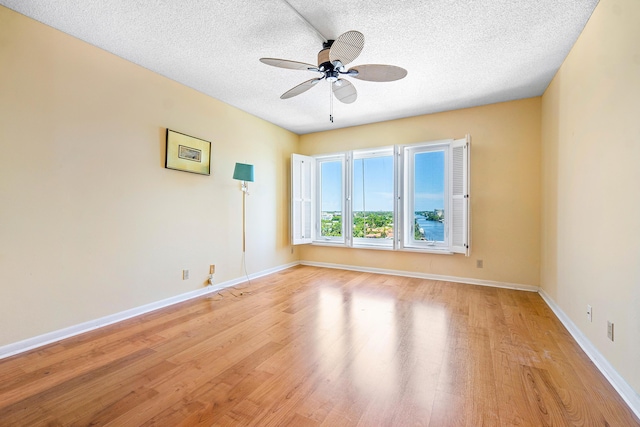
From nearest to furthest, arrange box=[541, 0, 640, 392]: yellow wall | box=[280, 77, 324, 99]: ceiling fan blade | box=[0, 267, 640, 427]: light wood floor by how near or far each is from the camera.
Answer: box=[0, 267, 640, 427]: light wood floor
box=[541, 0, 640, 392]: yellow wall
box=[280, 77, 324, 99]: ceiling fan blade

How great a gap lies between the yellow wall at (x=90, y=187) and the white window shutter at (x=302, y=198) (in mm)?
1486

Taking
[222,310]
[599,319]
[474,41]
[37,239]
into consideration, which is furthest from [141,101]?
[599,319]

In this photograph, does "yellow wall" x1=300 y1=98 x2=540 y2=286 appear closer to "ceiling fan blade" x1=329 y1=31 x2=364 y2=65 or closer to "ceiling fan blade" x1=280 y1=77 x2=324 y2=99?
"ceiling fan blade" x1=280 y1=77 x2=324 y2=99

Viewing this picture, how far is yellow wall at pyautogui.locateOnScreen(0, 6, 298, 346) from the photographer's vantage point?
2.13 metres

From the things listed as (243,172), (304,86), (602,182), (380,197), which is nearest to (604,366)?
(602,182)

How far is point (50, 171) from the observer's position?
2.30 m

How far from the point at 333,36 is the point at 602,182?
7.89 ft

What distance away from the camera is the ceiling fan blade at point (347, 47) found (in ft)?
5.99

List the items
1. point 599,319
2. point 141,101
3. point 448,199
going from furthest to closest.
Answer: point 448,199 < point 141,101 < point 599,319

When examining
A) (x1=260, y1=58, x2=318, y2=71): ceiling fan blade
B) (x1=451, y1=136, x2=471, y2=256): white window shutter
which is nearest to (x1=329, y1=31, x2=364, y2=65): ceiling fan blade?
(x1=260, y1=58, x2=318, y2=71): ceiling fan blade

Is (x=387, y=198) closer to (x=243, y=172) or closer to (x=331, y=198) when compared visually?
(x=331, y=198)

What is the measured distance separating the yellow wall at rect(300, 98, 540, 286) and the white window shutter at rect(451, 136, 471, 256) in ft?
0.82

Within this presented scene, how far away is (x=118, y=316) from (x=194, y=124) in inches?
93.2

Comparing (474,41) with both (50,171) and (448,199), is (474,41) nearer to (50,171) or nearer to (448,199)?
(448,199)
